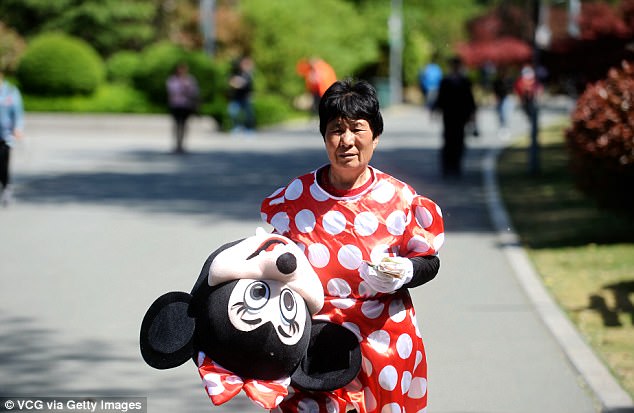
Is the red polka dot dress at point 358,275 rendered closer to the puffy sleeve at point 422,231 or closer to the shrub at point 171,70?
the puffy sleeve at point 422,231

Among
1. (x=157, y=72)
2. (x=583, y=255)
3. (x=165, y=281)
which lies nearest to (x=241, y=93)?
(x=157, y=72)

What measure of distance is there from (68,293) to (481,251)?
13.8ft

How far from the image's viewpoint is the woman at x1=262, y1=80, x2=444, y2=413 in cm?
387

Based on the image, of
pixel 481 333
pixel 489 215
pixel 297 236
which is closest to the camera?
pixel 297 236

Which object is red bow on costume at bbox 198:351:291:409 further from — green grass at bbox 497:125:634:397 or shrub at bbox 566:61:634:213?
shrub at bbox 566:61:634:213

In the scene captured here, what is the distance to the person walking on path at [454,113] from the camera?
18453mm

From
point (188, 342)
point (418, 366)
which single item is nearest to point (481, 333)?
point (418, 366)

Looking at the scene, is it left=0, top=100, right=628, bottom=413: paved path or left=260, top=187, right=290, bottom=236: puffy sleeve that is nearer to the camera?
left=260, top=187, right=290, bottom=236: puffy sleeve

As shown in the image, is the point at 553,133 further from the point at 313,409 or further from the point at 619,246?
the point at 313,409

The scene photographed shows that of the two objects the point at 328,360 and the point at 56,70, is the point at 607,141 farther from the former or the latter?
the point at 56,70

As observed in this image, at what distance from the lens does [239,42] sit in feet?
154

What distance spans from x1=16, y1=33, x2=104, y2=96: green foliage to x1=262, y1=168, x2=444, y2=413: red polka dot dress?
3001 centimetres

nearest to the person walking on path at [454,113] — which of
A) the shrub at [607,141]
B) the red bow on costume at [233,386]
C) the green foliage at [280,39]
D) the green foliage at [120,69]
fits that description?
the shrub at [607,141]

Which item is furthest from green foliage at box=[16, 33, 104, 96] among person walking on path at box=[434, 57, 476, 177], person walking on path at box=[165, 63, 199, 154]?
person walking on path at box=[434, 57, 476, 177]
